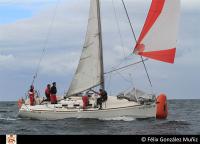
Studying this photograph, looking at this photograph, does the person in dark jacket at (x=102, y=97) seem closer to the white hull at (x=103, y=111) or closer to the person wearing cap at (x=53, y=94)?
the white hull at (x=103, y=111)

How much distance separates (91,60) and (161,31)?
4.70m

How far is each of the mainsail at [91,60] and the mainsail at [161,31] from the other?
2918mm

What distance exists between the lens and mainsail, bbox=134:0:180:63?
25.2 meters

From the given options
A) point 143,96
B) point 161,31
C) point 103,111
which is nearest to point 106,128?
point 103,111

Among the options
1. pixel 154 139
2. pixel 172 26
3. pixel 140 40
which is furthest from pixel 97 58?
pixel 154 139

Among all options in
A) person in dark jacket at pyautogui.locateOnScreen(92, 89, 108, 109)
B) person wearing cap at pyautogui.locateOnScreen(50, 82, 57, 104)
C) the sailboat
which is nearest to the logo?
the sailboat

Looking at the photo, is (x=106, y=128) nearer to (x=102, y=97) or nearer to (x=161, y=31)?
(x=102, y=97)

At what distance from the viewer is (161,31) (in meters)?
25.6

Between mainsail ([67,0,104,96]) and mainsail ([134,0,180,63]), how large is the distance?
115 inches

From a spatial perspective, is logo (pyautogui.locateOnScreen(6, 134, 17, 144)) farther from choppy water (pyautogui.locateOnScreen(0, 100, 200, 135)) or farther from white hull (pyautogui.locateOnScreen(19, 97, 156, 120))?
white hull (pyautogui.locateOnScreen(19, 97, 156, 120))

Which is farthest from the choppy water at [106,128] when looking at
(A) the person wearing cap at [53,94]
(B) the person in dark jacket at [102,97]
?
(A) the person wearing cap at [53,94]

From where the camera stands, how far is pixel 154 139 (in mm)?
11148

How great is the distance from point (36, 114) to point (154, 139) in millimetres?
16645

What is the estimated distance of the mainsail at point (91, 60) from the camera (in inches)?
1088
